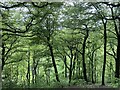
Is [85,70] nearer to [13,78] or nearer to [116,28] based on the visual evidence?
[116,28]

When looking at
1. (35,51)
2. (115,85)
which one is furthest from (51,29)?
(115,85)

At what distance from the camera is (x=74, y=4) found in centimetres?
560

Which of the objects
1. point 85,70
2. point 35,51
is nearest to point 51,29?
point 35,51

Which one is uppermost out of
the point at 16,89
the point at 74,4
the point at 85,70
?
the point at 74,4

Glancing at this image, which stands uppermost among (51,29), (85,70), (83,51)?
(51,29)

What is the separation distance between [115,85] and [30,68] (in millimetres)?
1648

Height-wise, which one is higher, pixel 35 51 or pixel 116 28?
pixel 116 28

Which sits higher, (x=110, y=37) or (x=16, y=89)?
(x=110, y=37)

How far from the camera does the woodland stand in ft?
18.0

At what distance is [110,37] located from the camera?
557 cm

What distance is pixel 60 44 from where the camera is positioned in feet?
18.3

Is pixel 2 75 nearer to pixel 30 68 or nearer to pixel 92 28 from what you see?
pixel 30 68

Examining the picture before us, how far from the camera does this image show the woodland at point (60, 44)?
18.0 ft

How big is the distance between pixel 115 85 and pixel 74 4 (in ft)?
5.70
